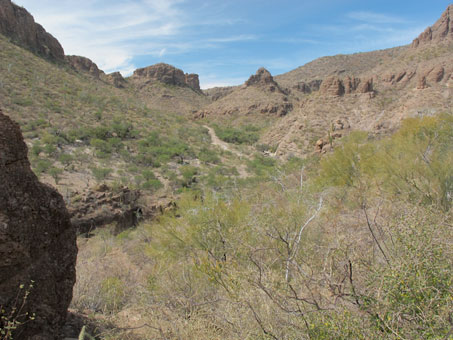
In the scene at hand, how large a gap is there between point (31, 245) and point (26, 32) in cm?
5072

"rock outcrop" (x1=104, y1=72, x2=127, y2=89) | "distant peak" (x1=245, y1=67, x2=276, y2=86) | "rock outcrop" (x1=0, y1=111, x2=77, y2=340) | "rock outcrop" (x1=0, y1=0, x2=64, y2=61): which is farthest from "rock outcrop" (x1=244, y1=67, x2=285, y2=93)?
"rock outcrop" (x1=0, y1=111, x2=77, y2=340)

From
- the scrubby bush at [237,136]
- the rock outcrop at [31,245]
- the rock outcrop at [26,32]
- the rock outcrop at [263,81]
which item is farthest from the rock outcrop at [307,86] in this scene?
the rock outcrop at [31,245]

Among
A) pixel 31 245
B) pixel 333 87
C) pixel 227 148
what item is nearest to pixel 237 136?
pixel 227 148

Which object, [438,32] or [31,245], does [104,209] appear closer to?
[31,245]

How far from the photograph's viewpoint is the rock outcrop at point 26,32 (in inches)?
1490

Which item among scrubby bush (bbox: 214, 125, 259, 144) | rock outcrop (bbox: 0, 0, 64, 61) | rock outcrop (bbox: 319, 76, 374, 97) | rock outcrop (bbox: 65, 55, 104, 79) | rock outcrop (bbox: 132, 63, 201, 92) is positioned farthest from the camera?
rock outcrop (bbox: 132, 63, 201, 92)

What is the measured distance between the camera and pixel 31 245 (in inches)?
101

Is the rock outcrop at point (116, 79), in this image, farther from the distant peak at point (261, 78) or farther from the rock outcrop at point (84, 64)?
the distant peak at point (261, 78)

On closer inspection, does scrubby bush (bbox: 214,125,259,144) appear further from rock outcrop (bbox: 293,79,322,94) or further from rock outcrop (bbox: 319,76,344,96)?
rock outcrop (bbox: 293,79,322,94)

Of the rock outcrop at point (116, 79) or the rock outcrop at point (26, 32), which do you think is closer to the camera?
the rock outcrop at point (26, 32)

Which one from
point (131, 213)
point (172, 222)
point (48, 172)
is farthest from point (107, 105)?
point (172, 222)

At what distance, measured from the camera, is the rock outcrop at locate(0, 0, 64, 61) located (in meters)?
37.8

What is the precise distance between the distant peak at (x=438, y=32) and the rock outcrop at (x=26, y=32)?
55.4 meters

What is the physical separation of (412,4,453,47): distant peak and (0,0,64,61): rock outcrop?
5536 centimetres
